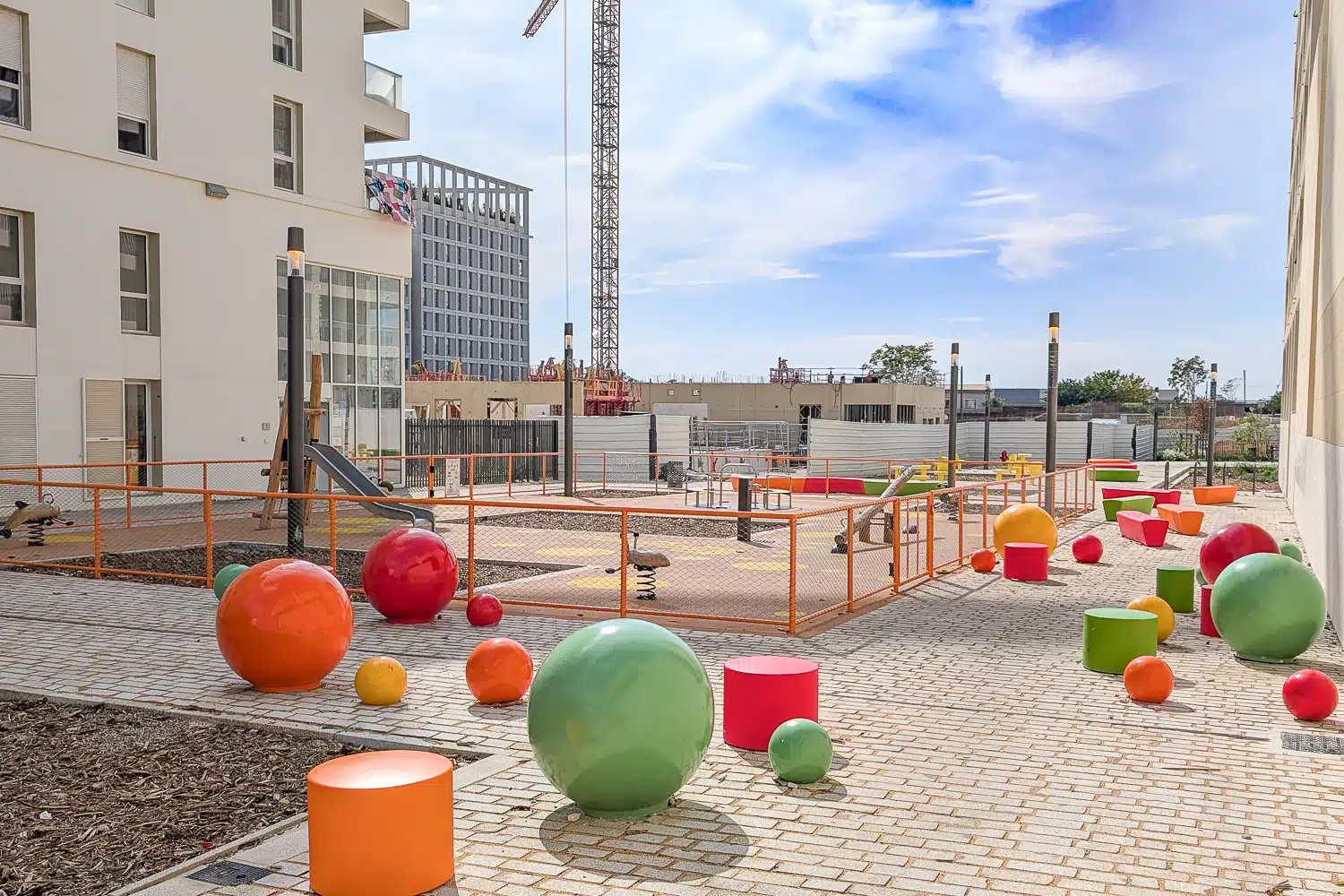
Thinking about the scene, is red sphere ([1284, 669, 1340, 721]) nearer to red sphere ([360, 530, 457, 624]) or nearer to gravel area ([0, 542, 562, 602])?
red sphere ([360, 530, 457, 624])

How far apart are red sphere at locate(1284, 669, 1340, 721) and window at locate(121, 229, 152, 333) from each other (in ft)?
82.8

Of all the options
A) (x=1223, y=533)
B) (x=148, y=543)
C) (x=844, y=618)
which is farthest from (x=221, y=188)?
(x=1223, y=533)

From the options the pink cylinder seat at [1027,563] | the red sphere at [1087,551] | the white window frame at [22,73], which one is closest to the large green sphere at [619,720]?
the pink cylinder seat at [1027,563]

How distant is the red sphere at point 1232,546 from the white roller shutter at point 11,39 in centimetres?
2443

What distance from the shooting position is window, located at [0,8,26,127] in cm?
2352

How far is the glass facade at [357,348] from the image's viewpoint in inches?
1241

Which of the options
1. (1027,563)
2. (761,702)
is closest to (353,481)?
(1027,563)

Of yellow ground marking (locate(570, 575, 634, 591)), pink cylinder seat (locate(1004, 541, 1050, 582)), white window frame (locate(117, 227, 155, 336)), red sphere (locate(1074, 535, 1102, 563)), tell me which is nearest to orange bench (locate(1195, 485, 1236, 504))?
red sphere (locate(1074, 535, 1102, 563))

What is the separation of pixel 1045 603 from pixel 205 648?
9759 millimetres

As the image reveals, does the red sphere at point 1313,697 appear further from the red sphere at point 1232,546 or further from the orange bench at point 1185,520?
the orange bench at point 1185,520

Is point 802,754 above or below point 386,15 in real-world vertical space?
below

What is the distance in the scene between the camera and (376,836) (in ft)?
16.6

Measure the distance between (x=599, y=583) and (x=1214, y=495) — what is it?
23.6 m

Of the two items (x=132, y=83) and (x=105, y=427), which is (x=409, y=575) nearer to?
(x=105, y=427)
